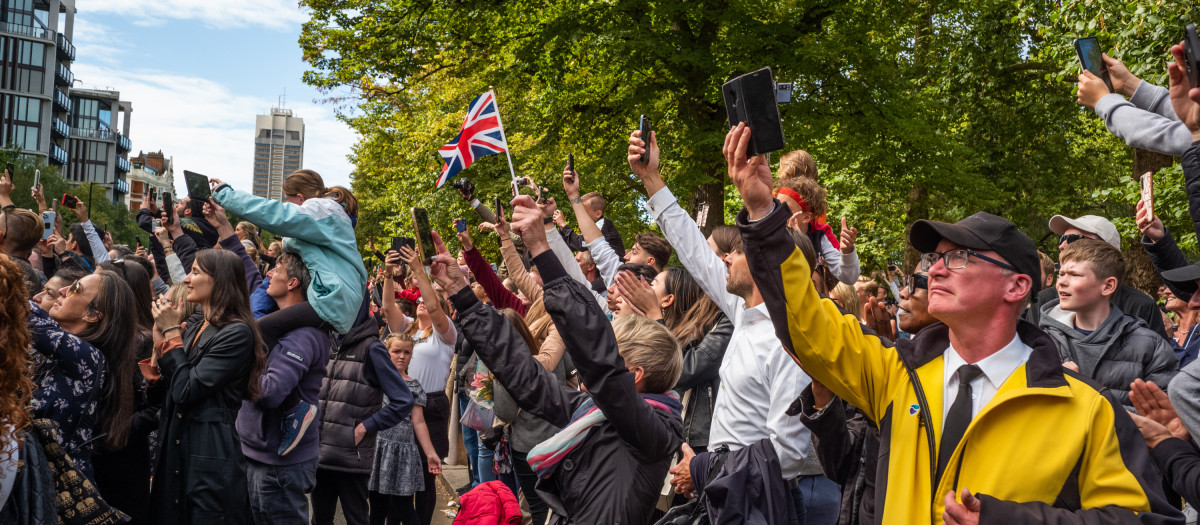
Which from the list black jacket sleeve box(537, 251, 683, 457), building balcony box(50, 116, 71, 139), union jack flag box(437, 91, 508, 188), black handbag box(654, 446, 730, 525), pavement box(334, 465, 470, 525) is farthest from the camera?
building balcony box(50, 116, 71, 139)

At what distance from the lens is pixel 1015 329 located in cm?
276

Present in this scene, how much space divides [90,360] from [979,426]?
3.69 m

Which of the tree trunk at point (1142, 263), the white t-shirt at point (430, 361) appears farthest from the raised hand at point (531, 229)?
the tree trunk at point (1142, 263)

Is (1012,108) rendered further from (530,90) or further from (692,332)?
(692,332)

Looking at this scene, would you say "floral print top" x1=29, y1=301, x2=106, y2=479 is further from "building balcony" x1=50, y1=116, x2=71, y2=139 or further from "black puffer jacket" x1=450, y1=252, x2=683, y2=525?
"building balcony" x1=50, y1=116, x2=71, y2=139

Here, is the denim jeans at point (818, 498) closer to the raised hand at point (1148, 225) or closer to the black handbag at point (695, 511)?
the black handbag at point (695, 511)

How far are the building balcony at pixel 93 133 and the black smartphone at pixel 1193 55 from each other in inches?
5165

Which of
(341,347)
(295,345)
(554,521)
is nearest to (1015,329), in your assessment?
(554,521)

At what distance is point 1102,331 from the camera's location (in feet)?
15.9

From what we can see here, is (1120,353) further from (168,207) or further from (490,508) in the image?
(168,207)

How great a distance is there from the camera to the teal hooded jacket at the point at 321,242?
5340 millimetres

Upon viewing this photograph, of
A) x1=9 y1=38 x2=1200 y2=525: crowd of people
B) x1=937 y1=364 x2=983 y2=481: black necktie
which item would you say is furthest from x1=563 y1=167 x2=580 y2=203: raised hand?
x1=937 y1=364 x2=983 y2=481: black necktie

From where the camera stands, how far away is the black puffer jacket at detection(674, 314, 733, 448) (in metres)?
4.61

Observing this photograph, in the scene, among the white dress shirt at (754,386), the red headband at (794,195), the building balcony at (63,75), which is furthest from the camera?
the building balcony at (63,75)
